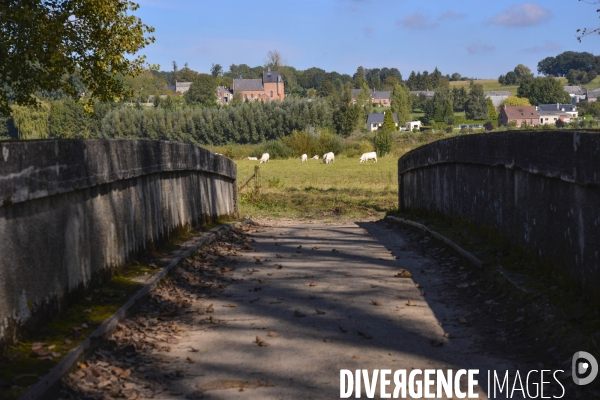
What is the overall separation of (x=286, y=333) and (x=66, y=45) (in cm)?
1544

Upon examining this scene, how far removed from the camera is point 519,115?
15150 cm

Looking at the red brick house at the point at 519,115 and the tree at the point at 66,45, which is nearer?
the tree at the point at 66,45

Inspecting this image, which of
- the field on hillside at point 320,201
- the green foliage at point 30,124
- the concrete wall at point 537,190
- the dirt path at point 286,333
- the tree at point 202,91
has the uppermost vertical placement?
the tree at point 202,91

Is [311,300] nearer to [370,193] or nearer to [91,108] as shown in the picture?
[91,108]

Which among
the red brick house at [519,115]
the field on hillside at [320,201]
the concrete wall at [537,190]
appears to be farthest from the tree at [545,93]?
the concrete wall at [537,190]

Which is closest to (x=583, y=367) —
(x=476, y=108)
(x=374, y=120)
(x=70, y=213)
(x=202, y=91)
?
(x=70, y=213)

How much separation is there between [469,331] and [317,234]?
8.18m

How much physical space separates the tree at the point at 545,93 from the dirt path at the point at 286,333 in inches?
7210

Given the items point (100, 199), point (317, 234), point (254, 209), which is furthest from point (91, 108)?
point (100, 199)

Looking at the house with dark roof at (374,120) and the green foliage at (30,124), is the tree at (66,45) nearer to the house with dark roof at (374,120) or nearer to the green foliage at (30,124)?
the green foliage at (30,124)

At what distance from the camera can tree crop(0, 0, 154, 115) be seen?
17.4 metres

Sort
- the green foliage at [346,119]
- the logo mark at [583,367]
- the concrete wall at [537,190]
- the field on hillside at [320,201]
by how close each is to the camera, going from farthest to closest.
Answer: the green foliage at [346,119]
the field on hillside at [320,201]
the concrete wall at [537,190]
the logo mark at [583,367]

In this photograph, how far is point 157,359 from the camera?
5285mm

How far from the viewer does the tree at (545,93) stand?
181750 mm
